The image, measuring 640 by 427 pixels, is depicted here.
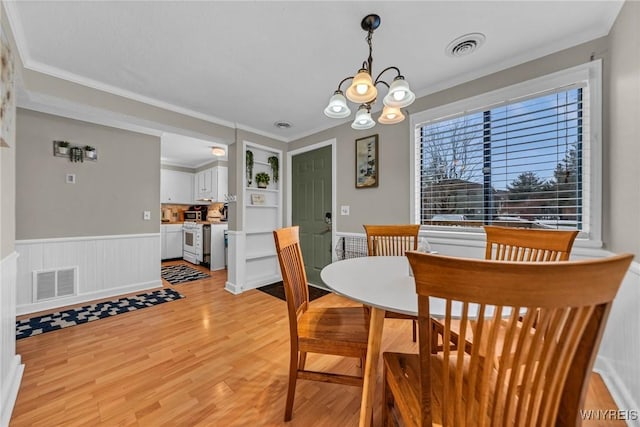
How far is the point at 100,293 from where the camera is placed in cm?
299

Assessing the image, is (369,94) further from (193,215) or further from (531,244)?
(193,215)

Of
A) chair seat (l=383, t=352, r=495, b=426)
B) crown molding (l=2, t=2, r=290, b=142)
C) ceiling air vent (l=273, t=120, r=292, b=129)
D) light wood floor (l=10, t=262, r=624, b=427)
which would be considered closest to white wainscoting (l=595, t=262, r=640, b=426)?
light wood floor (l=10, t=262, r=624, b=427)

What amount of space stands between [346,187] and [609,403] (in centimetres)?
265

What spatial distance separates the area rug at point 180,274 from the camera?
3.85m

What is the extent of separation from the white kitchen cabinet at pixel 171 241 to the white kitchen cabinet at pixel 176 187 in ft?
2.33

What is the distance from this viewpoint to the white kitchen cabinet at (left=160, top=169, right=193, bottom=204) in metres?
5.62

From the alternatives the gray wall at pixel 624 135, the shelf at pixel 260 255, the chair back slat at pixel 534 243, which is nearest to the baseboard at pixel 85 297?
the shelf at pixel 260 255

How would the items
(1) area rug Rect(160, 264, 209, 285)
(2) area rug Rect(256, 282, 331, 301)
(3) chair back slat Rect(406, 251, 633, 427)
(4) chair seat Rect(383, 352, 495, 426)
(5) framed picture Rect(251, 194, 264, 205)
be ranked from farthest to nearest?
(1) area rug Rect(160, 264, 209, 285), (5) framed picture Rect(251, 194, 264, 205), (2) area rug Rect(256, 282, 331, 301), (4) chair seat Rect(383, 352, 495, 426), (3) chair back slat Rect(406, 251, 633, 427)

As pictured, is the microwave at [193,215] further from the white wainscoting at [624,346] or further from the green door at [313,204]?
the white wainscoting at [624,346]

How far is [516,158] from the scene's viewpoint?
1.97 metres

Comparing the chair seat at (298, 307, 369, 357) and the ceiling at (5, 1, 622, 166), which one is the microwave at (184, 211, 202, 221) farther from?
the chair seat at (298, 307, 369, 357)

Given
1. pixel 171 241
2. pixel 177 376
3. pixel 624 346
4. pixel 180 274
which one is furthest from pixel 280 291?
pixel 171 241

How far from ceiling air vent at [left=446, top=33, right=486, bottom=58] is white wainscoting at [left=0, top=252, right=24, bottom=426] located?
314 centimetres

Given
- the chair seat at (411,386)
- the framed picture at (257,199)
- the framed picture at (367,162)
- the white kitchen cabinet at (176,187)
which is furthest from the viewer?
the white kitchen cabinet at (176,187)
